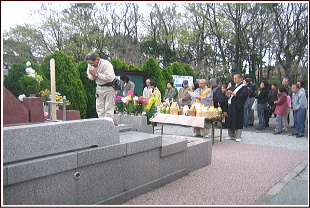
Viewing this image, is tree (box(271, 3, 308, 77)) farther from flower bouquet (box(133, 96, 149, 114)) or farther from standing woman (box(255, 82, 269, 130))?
flower bouquet (box(133, 96, 149, 114))

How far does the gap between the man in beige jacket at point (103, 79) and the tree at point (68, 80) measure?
6.46 m

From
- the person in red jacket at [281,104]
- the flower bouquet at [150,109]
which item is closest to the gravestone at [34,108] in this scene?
the flower bouquet at [150,109]

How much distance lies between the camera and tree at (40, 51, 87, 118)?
12617 millimetres

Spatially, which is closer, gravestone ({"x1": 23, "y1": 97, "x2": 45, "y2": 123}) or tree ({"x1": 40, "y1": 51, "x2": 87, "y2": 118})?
gravestone ({"x1": 23, "y1": 97, "x2": 45, "y2": 123})

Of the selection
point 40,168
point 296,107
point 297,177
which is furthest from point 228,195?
point 296,107

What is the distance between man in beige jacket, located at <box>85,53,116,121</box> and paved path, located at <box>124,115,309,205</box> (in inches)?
80.4

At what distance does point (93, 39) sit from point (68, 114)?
26736 mm

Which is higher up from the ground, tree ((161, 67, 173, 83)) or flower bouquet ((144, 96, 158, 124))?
tree ((161, 67, 173, 83))

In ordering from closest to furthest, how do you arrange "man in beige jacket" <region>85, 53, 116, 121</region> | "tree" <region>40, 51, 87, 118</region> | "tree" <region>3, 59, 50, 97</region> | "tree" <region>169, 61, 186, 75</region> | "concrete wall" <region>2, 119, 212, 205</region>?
"concrete wall" <region>2, 119, 212, 205</region> < "man in beige jacket" <region>85, 53, 116, 121</region> < "tree" <region>3, 59, 50, 97</region> < "tree" <region>40, 51, 87, 118</region> < "tree" <region>169, 61, 186, 75</region>

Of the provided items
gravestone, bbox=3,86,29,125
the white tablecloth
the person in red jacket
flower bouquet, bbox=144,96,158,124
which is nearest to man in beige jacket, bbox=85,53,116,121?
flower bouquet, bbox=144,96,158,124

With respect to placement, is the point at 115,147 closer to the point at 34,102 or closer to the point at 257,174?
the point at 34,102

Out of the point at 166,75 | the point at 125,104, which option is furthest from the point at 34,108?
the point at 166,75

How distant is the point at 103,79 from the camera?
240 inches

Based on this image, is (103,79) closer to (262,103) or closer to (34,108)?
(34,108)
